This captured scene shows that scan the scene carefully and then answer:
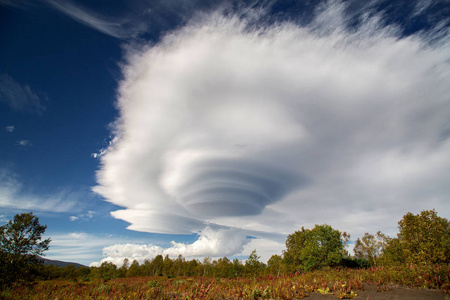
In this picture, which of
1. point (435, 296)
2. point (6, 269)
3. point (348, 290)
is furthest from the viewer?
point (6, 269)

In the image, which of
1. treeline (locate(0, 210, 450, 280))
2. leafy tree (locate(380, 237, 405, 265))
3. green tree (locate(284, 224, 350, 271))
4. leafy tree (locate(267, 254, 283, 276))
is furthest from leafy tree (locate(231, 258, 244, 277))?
leafy tree (locate(380, 237, 405, 265))

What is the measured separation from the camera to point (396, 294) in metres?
11.7

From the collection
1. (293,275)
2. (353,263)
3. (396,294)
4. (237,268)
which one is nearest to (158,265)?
(237,268)

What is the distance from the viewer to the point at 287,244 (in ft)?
233

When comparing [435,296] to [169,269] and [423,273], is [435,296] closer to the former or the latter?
[423,273]

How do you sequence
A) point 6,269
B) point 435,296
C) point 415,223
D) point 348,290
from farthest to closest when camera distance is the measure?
→ 1. point 415,223
2. point 6,269
3. point 348,290
4. point 435,296

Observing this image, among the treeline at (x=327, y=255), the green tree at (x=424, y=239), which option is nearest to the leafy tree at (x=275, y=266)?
the treeline at (x=327, y=255)

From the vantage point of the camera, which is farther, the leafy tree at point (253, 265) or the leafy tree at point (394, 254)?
the leafy tree at point (394, 254)

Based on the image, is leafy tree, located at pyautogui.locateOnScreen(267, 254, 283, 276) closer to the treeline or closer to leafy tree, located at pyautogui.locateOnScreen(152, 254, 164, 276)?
the treeline

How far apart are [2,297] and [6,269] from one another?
21656mm

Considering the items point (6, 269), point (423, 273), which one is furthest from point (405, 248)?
point (6, 269)

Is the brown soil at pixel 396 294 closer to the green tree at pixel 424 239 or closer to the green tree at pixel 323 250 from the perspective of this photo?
the green tree at pixel 424 239

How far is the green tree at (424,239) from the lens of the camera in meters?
26.3

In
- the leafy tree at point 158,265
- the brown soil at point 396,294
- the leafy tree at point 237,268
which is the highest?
the brown soil at point 396,294
